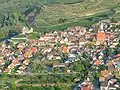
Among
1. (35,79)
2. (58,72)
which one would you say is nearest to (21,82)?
(35,79)

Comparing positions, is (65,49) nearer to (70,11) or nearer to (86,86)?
(86,86)

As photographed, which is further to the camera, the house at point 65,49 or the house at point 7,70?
the house at point 65,49

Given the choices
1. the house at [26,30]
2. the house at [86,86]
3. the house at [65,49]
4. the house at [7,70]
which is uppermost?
the house at [26,30]

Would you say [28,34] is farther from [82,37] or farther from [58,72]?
[58,72]

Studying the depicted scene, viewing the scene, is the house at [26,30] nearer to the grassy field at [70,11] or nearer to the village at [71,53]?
the village at [71,53]

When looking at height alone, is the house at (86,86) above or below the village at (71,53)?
below

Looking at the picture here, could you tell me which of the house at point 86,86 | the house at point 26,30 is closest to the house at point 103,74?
the house at point 86,86

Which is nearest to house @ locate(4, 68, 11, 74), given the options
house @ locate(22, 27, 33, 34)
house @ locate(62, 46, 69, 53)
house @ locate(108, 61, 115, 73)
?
house @ locate(62, 46, 69, 53)
